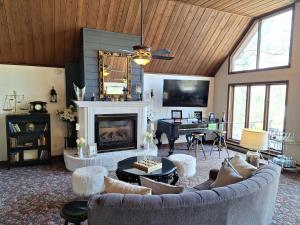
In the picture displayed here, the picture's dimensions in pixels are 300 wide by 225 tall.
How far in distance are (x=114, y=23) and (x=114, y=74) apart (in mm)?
1224

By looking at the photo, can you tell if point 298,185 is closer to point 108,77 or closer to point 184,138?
point 184,138

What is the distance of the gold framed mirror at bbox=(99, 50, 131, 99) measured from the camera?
5449 mm

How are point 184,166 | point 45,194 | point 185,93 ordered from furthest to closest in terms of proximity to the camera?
point 185,93 → point 184,166 → point 45,194

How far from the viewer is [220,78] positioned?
7.67 metres

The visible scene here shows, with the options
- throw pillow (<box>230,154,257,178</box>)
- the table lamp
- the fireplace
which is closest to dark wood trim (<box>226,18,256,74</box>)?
the fireplace

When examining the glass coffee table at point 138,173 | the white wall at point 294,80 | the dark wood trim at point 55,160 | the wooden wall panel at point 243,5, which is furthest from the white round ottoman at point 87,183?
the white wall at point 294,80

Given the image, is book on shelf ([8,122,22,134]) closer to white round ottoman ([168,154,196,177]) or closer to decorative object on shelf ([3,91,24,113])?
decorative object on shelf ([3,91,24,113])

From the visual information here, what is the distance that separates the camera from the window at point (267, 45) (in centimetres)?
557

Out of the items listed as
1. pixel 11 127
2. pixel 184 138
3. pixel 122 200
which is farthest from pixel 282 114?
pixel 11 127

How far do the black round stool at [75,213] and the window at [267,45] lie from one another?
573 cm

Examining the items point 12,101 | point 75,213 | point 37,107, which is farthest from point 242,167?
point 12,101

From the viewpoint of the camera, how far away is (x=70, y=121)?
18.7 ft

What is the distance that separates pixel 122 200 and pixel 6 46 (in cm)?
508

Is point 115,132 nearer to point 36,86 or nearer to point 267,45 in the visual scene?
point 36,86
